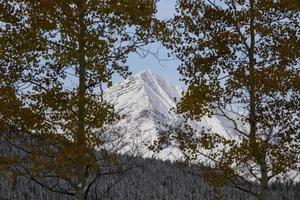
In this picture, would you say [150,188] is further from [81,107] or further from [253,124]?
[81,107]

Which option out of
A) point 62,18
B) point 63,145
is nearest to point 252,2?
point 62,18

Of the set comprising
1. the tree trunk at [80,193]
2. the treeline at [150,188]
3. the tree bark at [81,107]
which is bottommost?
the tree trunk at [80,193]

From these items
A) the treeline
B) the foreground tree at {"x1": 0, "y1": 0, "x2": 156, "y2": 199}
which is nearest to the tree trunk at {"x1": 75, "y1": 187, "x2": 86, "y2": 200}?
the foreground tree at {"x1": 0, "y1": 0, "x2": 156, "y2": 199}

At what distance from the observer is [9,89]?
510 inches

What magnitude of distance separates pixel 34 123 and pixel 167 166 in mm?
80812

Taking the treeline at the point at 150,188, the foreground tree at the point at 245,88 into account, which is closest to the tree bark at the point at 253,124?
the foreground tree at the point at 245,88

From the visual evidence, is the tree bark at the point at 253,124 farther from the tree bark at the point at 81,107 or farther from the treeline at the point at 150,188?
the treeline at the point at 150,188

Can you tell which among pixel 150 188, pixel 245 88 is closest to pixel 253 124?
pixel 245 88

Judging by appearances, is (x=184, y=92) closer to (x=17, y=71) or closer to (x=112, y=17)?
(x=112, y=17)

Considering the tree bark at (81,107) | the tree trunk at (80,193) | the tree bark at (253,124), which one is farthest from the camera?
the tree bark at (253,124)

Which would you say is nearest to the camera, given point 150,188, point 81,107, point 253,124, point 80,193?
point 80,193

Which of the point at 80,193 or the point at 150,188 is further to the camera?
the point at 150,188

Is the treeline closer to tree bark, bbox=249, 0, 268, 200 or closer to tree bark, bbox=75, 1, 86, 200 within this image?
tree bark, bbox=249, 0, 268, 200

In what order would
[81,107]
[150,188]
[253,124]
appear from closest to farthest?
[81,107]
[253,124]
[150,188]
